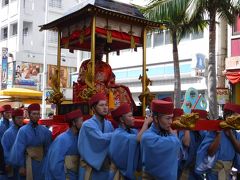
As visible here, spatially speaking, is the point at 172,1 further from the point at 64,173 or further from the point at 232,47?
the point at 64,173

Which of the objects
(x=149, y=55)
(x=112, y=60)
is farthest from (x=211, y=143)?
(x=112, y=60)

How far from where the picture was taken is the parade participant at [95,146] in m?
4.89

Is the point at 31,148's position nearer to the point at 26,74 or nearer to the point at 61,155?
the point at 61,155

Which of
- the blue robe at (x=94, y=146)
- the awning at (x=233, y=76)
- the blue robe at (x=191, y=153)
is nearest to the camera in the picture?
the blue robe at (x=94, y=146)

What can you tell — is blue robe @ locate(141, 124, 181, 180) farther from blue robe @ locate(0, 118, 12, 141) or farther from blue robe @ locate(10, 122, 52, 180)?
blue robe @ locate(0, 118, 12, 141)

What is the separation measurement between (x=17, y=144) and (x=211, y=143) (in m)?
2.99

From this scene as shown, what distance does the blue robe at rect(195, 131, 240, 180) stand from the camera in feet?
15.5

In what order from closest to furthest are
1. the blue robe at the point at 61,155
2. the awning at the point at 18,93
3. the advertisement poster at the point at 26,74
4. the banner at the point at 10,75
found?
the blue robe at the point at 61,155
the awning at the point at 18,93
the advertisement poster at the point at 26,74
the banner at the point at 10,75

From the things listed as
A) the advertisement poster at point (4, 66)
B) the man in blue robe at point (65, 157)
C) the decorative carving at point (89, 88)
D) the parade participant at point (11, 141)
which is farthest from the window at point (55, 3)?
the man in blue robe at point (65, 157)

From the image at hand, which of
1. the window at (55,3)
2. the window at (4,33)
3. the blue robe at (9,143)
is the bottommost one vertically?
the blue robe at (9,143)

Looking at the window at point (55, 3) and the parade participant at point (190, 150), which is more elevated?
the window at point (55, 3)

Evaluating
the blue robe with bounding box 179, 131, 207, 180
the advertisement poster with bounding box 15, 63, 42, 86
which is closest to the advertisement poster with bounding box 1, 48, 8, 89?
the advertisement poster with bounding box 15, 63, 42, 86

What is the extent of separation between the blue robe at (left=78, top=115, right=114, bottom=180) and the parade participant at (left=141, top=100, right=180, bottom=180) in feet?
3.07

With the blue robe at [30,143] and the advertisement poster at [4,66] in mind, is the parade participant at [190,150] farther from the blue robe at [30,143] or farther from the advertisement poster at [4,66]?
the advertisement poster at [4,66]
